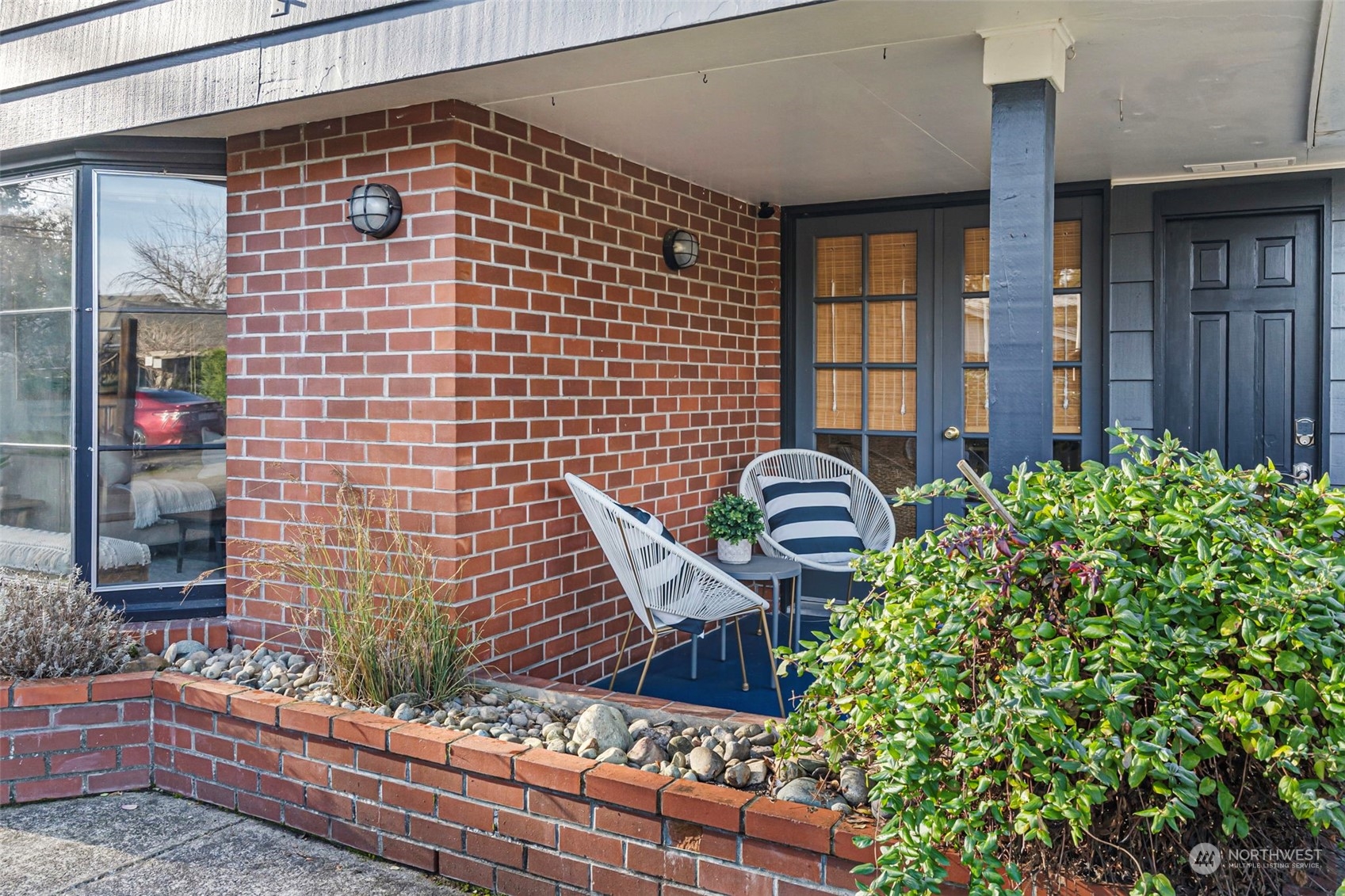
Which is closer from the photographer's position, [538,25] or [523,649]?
[538,25]

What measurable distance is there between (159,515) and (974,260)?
148 inches

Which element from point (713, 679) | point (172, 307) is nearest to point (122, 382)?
point (172, 307)

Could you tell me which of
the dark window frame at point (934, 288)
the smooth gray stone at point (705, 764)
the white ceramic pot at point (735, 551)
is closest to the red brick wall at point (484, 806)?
the smooth gray stone at point (705, 764)

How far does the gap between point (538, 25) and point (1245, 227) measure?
3260mm

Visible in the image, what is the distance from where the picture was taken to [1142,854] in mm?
1871

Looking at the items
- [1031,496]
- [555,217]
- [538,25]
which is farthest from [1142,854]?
[555,217]

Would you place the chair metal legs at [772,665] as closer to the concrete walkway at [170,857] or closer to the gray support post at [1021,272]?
the gray support post at [1021,272]

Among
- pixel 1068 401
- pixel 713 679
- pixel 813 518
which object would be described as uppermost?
pixel 1068 401

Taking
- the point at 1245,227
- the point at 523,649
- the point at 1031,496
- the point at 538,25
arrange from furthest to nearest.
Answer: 1. the point at 1245,227
2. the point at 523,649
3. the point at 538,25
4. the point at 1031,496

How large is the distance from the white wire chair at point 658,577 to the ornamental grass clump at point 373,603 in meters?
0.56

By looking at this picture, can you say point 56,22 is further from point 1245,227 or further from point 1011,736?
point 1245,227

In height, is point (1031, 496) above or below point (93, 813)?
above

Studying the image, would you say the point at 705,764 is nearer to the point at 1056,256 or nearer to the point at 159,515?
the point at 159,515

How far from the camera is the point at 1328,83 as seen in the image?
10.0ft
